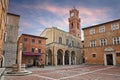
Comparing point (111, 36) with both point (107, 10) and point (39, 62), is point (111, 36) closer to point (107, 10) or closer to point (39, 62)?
point (107, 10)

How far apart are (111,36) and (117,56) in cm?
500

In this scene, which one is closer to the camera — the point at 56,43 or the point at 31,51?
the point at 31,51

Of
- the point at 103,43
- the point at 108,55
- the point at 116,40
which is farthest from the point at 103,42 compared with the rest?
the point at 108,55

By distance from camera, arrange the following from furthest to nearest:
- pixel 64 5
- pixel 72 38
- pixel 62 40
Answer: pixel 72 38 → pixel 62 40 → pixel 64 5

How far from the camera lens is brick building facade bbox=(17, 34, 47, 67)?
26938mm

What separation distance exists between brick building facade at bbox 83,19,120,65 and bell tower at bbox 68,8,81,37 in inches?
727

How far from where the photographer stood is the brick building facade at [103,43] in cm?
2573

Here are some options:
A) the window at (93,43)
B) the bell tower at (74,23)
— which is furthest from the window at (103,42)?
the bell tower at (74,23)

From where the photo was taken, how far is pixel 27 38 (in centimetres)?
2800

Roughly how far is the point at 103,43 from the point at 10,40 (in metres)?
22.4

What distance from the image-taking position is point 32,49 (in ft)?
93.8

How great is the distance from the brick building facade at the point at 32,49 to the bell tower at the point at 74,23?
22.8m

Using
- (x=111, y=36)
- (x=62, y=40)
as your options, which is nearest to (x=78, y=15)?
(x=62, y=40)

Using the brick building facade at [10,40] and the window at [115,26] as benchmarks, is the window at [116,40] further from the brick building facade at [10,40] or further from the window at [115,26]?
the brick building facade at [10,40]
